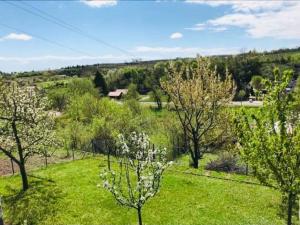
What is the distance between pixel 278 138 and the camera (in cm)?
1366

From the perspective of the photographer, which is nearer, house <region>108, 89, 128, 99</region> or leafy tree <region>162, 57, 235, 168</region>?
leafy tree <region>162, 57, 235, 168</region>

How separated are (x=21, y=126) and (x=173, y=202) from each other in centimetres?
1226

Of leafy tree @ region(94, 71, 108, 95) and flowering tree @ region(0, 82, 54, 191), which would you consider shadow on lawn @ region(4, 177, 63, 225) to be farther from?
leafy tree @ region(94, 71, 108, 95)

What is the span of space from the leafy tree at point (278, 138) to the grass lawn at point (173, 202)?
5.10 metres

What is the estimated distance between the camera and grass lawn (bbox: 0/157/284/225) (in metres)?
19.2

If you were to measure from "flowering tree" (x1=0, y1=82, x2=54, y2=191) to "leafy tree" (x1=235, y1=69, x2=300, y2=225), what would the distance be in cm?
1636

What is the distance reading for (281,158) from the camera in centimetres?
1370

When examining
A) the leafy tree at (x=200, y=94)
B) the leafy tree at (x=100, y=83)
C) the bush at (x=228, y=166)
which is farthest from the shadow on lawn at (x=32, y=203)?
the leafy tree at (x=100, y=83)

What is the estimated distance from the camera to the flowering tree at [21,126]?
80.0ft

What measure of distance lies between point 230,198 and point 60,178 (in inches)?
527

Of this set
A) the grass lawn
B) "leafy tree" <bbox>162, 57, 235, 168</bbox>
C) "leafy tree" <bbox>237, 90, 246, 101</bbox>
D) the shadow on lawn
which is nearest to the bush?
the grass lawn

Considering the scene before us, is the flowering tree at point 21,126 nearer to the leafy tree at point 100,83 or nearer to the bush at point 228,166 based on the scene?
the bush at point 228,166

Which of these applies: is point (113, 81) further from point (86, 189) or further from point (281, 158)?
point (281, 158)

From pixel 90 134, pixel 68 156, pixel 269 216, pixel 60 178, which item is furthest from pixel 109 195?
pixel 90 134
